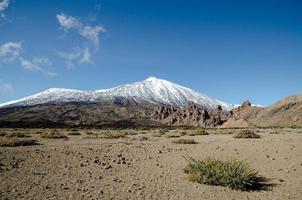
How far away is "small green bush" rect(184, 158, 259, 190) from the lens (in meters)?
8.48

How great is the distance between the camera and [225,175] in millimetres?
8656

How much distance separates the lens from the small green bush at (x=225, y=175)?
848cm

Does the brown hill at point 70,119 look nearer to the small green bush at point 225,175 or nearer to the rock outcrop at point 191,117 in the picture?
the rock outcrop at point 191,117

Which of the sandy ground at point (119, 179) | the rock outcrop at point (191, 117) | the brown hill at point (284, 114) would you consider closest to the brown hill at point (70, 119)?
the rock outcrop at point (191, 117)

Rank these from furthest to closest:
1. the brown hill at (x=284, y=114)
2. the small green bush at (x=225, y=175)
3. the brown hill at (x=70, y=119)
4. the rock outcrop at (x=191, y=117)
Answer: the rock outcrop at (x=191, y=117), the brown hill at (x=70, y=119), the brown hill at (x=284, y=114), the small green bush at (x=225, y=175)

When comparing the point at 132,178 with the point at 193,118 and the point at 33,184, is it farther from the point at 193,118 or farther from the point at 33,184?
the point at 193,118

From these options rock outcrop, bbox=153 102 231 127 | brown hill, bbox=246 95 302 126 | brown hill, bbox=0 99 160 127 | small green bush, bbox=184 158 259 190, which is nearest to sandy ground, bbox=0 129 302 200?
small green bush, bbox=184 158 259 190

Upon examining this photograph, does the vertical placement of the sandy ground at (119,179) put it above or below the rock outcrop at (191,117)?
below

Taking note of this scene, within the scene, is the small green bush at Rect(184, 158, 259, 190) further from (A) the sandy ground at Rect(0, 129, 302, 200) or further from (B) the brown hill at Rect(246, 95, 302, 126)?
(B) the brown hill at Rect(246, 95, 302, 126)

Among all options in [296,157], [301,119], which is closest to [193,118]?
[301,119]

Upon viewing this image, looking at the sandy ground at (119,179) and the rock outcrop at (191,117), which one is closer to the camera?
the sandy ground at (119,179)

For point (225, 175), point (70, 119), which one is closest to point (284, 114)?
point (225, 175)

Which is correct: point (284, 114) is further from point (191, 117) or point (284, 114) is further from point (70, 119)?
point (70, 119)

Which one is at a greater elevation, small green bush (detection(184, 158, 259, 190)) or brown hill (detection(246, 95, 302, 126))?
brown hill (detection(246, 95, 302, 126))
